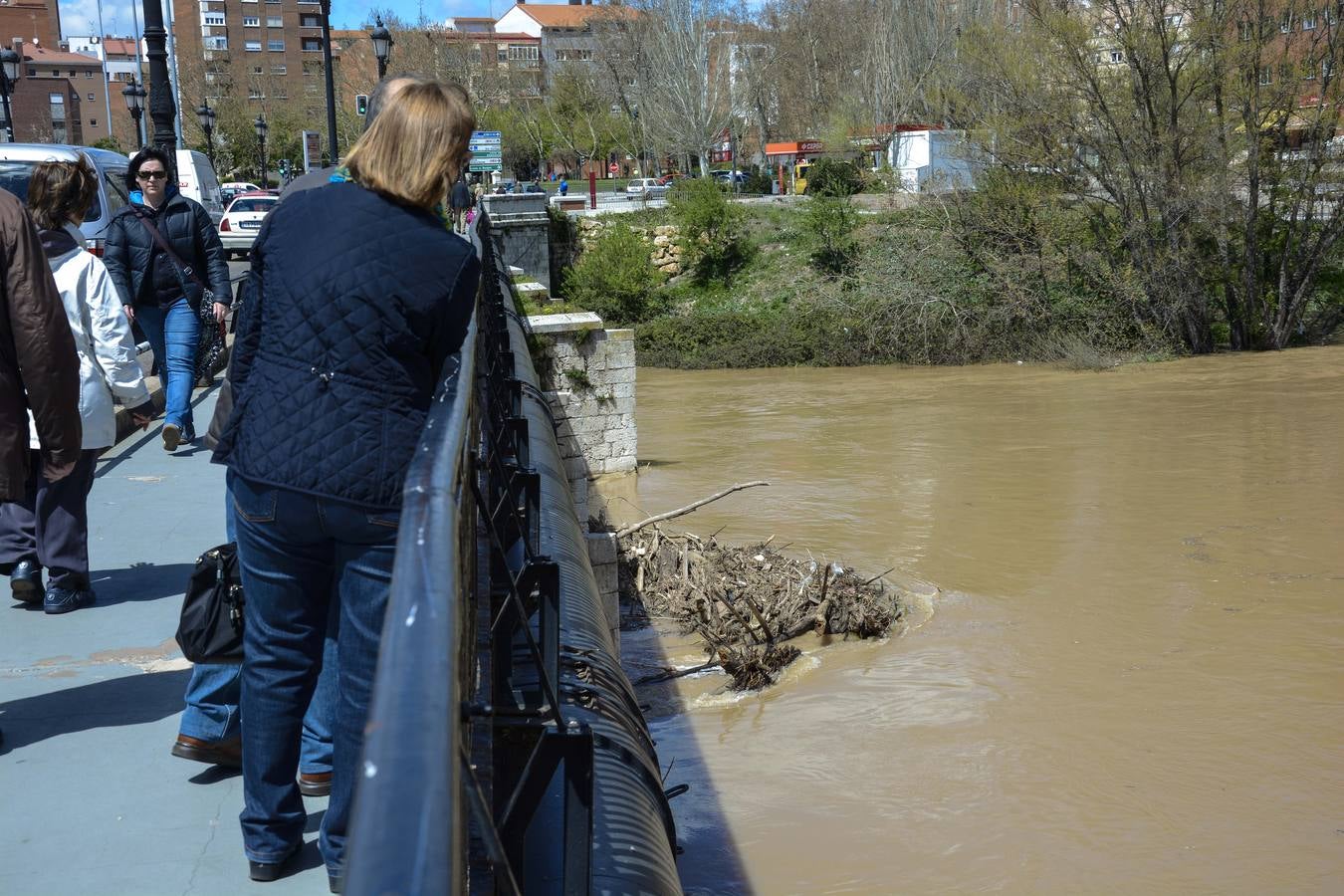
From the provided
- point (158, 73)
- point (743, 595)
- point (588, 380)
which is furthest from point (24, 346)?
point (158, 73)

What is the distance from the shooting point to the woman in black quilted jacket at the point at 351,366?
2701mm

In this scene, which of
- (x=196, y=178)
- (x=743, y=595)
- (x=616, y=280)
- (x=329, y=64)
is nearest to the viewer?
(x=743, y=595)

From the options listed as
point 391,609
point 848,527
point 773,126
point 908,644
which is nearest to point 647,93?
point 773,126

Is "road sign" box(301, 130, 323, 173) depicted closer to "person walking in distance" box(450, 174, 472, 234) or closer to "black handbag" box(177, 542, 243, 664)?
"person walking in distance" box(450, 174, 472, 234)

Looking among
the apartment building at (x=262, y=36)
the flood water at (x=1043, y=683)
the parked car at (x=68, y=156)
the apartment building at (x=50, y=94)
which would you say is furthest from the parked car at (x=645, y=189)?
the apartment building at (x=50, y=94)

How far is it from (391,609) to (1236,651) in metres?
10.2

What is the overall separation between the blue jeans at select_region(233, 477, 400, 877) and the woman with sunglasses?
5.66 metres

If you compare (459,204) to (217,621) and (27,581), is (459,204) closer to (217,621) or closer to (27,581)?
(27,581)

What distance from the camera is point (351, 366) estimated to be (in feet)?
8.89

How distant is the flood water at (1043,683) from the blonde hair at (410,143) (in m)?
4.67

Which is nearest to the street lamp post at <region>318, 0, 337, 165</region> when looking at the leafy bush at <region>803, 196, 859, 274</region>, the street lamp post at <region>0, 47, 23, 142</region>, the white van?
the white van

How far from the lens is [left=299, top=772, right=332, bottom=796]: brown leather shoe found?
3.67 meters

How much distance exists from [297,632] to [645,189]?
1741 inches

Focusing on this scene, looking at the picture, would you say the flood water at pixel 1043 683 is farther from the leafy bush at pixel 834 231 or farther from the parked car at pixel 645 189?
the parked car at pixel 645 189
